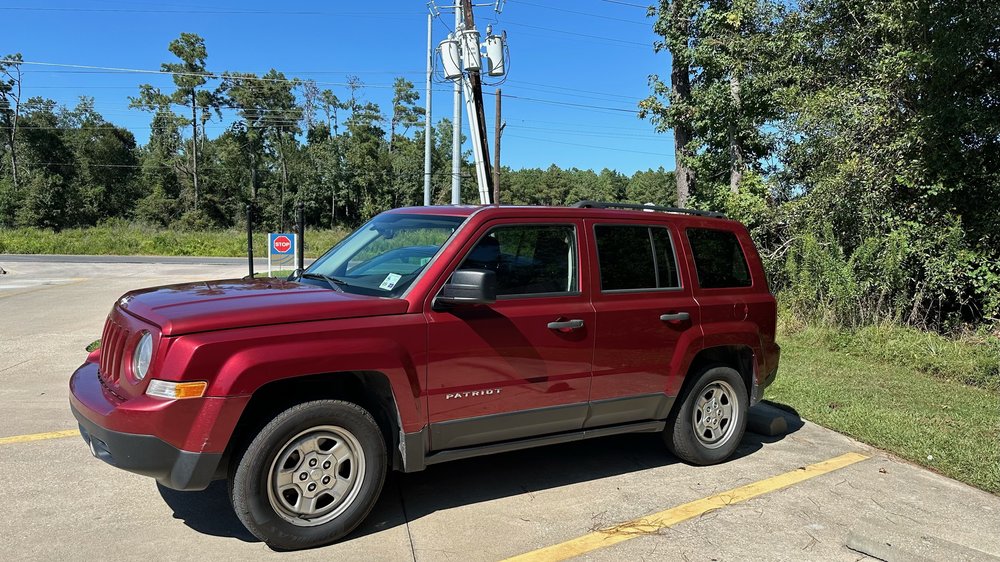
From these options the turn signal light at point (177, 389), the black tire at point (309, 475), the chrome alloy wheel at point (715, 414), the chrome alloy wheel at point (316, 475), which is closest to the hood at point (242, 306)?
the turn signal light at point (177, 389)

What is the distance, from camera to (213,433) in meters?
3.07

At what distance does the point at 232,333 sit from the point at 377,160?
6629 cm

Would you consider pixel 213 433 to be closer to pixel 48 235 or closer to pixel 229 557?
pixel 229 557

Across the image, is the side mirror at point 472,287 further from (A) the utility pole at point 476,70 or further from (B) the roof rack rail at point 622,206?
(A) the utility pole at point 476,70

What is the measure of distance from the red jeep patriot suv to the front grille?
0.07ft

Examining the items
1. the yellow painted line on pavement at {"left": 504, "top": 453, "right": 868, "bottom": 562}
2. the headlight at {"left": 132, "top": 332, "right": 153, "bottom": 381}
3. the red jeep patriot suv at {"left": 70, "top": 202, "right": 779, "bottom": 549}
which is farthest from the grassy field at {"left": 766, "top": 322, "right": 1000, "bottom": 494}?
the headlight at {"left": 132, "top": 332, "right": 153, "bottom": 381}

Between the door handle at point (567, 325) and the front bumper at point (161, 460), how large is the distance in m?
1.96

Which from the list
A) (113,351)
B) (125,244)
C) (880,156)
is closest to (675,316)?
(113,351)

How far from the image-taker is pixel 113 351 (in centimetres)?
347

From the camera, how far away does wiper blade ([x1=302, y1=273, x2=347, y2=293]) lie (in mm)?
3865

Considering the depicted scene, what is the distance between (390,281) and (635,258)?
5.75ft

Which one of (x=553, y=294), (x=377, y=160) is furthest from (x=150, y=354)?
(x=377, y=160)

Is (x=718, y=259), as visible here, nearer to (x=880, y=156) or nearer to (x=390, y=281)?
(x=390, y=281)

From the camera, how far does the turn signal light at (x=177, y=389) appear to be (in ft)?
9.83
